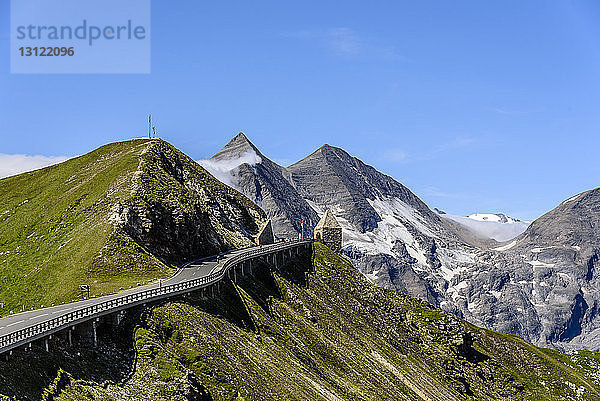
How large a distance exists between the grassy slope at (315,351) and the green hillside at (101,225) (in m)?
15.2

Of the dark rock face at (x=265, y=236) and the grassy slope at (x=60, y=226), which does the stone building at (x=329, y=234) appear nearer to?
the dark rock face at (x=265, y=236)

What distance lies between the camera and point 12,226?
411 feet

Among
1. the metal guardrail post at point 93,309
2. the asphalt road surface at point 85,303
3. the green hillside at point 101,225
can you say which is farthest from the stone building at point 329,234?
the metal guardrail post at point 93,309

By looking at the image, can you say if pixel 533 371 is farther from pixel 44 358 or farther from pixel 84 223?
pixel 44 358

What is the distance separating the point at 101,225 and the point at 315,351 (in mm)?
39645

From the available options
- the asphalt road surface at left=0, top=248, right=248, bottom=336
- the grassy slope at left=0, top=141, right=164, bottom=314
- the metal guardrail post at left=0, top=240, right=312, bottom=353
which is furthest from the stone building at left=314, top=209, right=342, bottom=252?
the metal guardrail post at left=0, top=240, right=312, bottom=353

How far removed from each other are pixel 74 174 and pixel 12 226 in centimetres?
2707

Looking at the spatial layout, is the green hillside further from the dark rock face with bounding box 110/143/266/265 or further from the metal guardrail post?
the metal guardrail post

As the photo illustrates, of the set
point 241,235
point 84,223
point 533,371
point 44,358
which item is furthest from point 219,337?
point 533,371

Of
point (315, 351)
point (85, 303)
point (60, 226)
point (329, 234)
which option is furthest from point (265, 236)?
point (85, 303)

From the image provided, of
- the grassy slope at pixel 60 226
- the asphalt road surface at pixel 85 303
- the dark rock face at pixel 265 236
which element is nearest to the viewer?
the asphalt road surface at pixel 85 303

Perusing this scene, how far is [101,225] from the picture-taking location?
10838cm

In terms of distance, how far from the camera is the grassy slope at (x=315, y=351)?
69.2 metres

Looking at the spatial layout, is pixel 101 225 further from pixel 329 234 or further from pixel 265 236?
pixel 329 234
